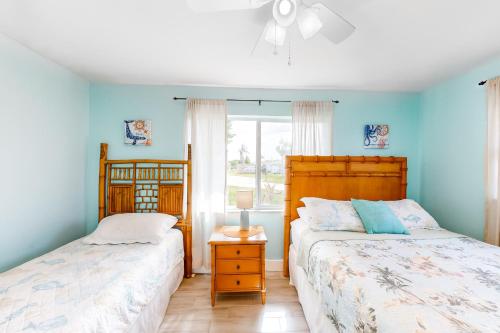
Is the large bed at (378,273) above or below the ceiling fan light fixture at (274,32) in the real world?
below

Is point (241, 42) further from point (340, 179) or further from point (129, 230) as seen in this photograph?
point (129, 230)

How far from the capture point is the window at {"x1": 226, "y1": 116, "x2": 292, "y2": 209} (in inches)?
127

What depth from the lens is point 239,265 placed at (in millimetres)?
2402

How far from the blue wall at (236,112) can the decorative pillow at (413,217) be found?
2.51 feet

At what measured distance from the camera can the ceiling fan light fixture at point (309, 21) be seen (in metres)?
1.32

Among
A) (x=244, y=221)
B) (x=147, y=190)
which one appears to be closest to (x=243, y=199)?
(x=244, y=221)

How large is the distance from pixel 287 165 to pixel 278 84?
0.99 metres

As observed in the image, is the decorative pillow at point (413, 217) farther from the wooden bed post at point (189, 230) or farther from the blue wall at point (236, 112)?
the wooden bed post at point (189, 230)

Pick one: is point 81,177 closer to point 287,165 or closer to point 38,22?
point 38,22

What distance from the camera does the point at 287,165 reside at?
2904 mm

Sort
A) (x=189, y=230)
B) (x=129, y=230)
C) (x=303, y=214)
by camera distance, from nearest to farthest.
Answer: (x=129, y=230), (x=303, y=214), (x=189, y=230)

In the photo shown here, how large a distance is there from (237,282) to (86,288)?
4.35 ft

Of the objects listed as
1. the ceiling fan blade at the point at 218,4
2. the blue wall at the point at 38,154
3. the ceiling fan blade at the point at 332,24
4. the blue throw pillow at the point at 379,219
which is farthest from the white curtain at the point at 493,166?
the blue wall at the point at 38,154

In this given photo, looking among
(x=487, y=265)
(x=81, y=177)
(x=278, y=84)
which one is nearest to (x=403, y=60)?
(x=278, y=84)
